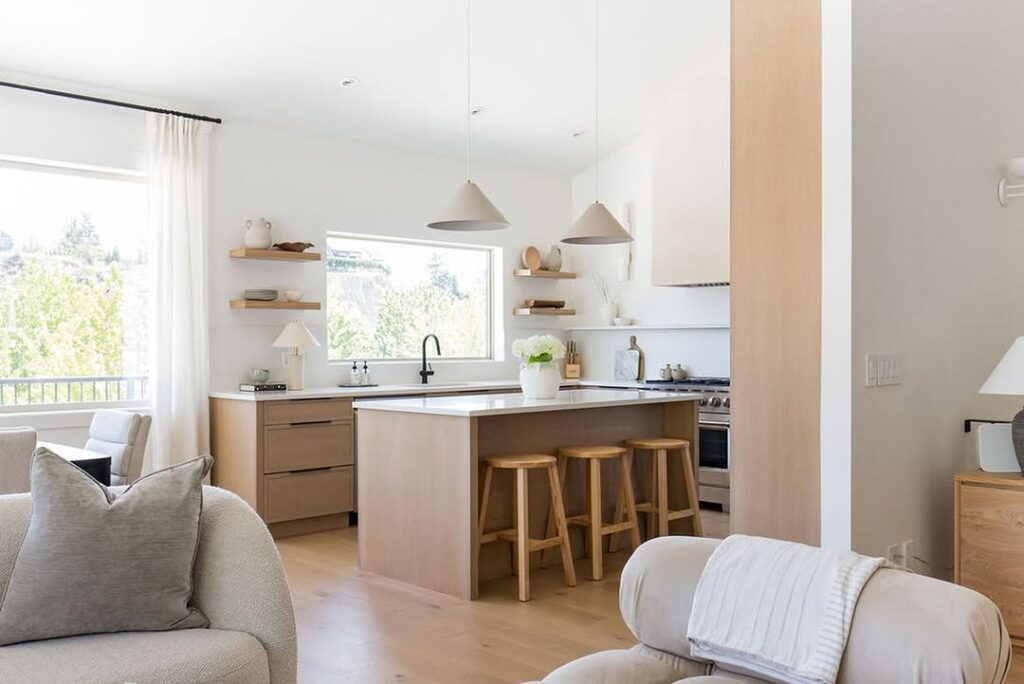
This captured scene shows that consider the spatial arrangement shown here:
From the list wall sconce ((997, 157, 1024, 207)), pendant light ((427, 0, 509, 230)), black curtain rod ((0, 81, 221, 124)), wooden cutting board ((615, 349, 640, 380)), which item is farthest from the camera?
wooden cutting board ((615, 349, 640, 380))

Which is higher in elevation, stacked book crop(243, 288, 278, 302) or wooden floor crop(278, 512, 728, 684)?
stacked book crop(243, 288, 278, 302)

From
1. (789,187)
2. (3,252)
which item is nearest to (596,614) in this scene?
(789,187)

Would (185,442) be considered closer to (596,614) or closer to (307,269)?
(307,269)

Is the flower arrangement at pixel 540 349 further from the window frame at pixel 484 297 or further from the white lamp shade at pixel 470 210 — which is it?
the window frame at pixel 484 297

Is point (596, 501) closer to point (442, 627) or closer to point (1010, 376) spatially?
point (442, 627)

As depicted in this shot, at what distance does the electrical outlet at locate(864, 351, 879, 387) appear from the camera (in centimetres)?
311

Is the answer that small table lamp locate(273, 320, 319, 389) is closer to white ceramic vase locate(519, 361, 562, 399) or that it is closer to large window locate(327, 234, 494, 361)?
large window locate(327, 234, 494, 361)

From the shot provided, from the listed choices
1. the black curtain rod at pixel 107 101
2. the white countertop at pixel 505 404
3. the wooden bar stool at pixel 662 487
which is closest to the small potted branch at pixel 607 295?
the wooden bar stool at pixel 662 487

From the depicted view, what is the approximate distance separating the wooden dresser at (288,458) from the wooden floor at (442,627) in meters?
0.70

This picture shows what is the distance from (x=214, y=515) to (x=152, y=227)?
11.9 ft

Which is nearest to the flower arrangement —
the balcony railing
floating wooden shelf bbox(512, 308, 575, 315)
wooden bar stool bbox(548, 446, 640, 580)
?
wooden bar stool bbox(548, 446, 640, 580)

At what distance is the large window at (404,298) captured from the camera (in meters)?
6.82

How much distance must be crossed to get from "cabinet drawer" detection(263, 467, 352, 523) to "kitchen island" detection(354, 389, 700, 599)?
0.94 metres

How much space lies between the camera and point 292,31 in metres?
5.18
